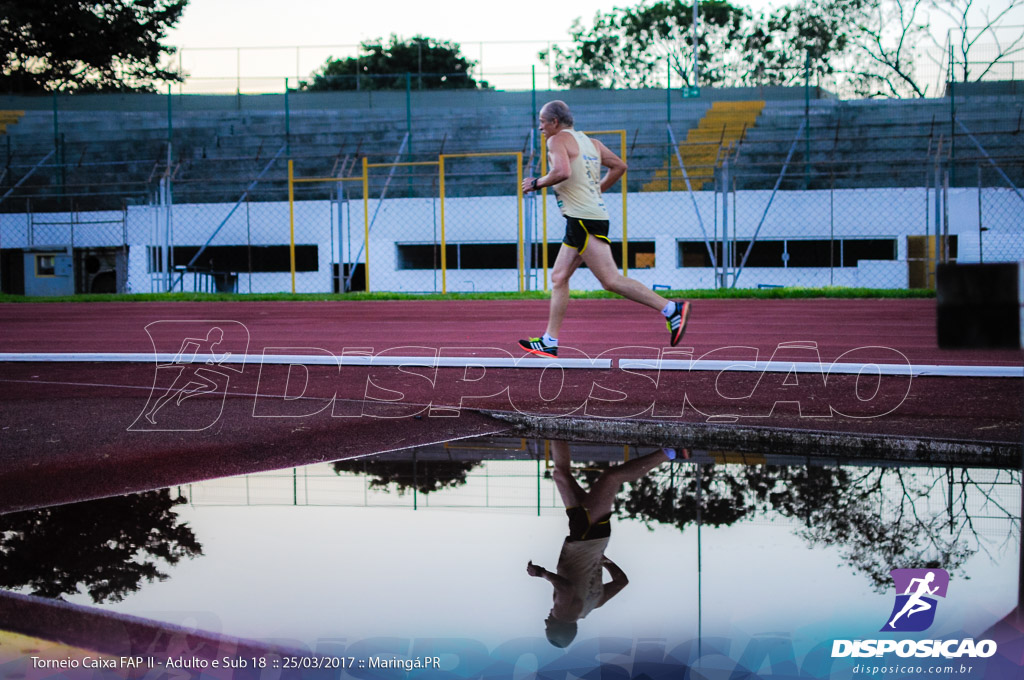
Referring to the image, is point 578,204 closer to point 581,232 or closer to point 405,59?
point 581,232

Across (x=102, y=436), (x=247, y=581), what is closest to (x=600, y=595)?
(x=247, y=581)

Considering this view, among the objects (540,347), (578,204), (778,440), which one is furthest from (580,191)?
(778,440)

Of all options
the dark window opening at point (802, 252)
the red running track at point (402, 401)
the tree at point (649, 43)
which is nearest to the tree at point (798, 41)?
the tree at point (649, 43)

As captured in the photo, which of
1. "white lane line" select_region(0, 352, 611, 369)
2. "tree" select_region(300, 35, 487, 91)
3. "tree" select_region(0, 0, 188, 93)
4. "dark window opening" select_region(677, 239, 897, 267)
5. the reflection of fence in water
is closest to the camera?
the reflection of fence in water

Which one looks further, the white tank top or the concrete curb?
the white tank top

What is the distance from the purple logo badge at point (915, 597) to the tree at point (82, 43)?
130 feet

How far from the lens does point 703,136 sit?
81.6 feet

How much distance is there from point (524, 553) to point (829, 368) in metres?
3.04

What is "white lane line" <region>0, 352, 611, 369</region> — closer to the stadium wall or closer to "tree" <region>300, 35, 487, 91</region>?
the stadium wall

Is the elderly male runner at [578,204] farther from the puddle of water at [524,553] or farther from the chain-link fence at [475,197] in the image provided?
the chain-link fence at [475,197]

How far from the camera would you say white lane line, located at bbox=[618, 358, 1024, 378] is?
196 inches

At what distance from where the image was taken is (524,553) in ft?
8.89

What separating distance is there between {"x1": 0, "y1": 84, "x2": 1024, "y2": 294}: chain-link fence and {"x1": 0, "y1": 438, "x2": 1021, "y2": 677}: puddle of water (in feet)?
48.6

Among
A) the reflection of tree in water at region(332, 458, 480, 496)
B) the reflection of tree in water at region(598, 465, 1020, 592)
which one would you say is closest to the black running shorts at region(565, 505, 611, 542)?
the reflection of tree in water at region(598, 465, 1020, 592)
